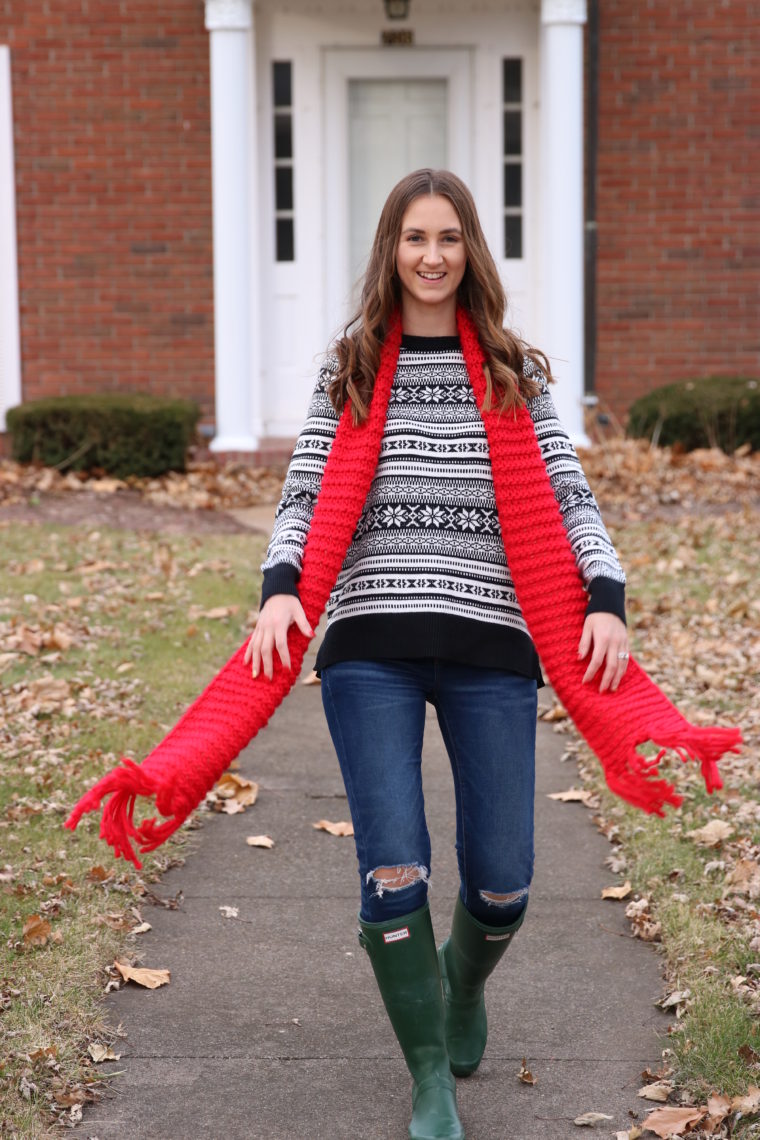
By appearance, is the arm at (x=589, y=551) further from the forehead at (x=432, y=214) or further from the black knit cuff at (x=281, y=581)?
the black knit cuff at (x=281, y=581)

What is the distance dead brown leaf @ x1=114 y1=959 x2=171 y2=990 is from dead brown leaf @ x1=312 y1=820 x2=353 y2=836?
3.85ft

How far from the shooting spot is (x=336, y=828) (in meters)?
4.90

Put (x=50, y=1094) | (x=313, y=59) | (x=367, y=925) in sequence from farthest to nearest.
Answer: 1. (x=313, y=59)
2. (x=50, y=1094)
3. (x=367, y=925)

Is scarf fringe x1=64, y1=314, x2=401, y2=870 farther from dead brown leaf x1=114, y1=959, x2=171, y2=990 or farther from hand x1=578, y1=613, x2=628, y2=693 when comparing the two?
dead brown leaf x1=114, y1=959, x2=171, y2=990

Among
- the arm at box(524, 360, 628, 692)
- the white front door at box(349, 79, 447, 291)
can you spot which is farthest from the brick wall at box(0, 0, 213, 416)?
the arm at box(524, 360, 628, 692)

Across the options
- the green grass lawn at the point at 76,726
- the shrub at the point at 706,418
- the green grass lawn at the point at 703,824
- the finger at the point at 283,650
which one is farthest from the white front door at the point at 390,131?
the finger at the point at 283,650

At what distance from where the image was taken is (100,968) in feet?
12.3

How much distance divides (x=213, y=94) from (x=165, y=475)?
301 cm

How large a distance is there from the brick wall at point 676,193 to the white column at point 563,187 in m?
0.92

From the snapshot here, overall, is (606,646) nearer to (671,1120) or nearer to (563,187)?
(671,1120)

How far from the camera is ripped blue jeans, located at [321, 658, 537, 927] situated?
287cm

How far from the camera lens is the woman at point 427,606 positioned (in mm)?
2898

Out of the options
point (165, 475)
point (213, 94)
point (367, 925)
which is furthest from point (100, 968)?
point (213, 94)

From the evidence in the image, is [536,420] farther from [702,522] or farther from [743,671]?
[702,522]
